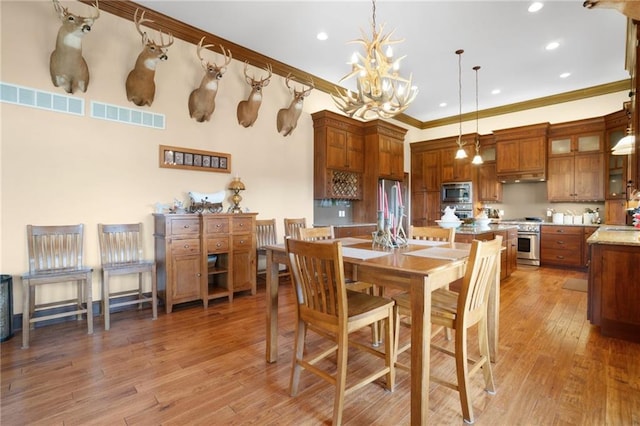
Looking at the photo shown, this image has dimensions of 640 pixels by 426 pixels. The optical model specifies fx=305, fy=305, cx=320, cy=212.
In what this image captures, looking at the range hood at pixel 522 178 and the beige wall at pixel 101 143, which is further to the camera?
the range hood at pixel 522 178

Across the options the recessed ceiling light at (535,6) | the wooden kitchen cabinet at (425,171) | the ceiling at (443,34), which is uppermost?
the ceiling at (443,34)

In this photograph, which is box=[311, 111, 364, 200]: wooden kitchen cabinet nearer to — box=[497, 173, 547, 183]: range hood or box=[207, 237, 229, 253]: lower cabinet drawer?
box=[207, 237, 229, 253]: lower cabinet drawer

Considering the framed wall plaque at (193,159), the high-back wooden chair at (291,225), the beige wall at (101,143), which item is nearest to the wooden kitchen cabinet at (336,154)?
the high-back wooden chair at (291,225)

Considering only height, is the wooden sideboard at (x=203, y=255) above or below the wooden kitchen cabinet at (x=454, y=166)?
below

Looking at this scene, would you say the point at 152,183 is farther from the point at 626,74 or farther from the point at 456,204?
the point at 626,74

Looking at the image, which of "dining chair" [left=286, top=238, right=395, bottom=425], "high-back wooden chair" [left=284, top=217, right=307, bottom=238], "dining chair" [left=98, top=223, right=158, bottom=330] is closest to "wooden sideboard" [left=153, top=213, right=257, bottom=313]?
"dining chair" [left=98, top=223, right=158, bottom=330]

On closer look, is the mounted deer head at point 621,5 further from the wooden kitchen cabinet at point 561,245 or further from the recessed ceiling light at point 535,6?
the wooden kitchen cabinet at point 561,245

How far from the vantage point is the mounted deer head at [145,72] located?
3176 mm

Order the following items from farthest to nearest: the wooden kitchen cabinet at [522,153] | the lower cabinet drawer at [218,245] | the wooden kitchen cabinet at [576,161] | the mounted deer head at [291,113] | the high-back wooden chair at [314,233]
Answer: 1. the wooden kitchen cabinet at [522,153]
2. the wooden kitchen cabinet at [576,161]
3. the mounted deer head at [291,113]
4. the lower cabinet drawer at [218,245]
5. the high-back wooden chair at [314,233]

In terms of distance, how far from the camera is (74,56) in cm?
287

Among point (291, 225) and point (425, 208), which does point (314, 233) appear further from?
point (425, 208)

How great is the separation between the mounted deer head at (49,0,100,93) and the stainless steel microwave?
6.68 metres

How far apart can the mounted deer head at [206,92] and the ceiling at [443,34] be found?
469 millimetres

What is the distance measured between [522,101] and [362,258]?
21.2 ft
